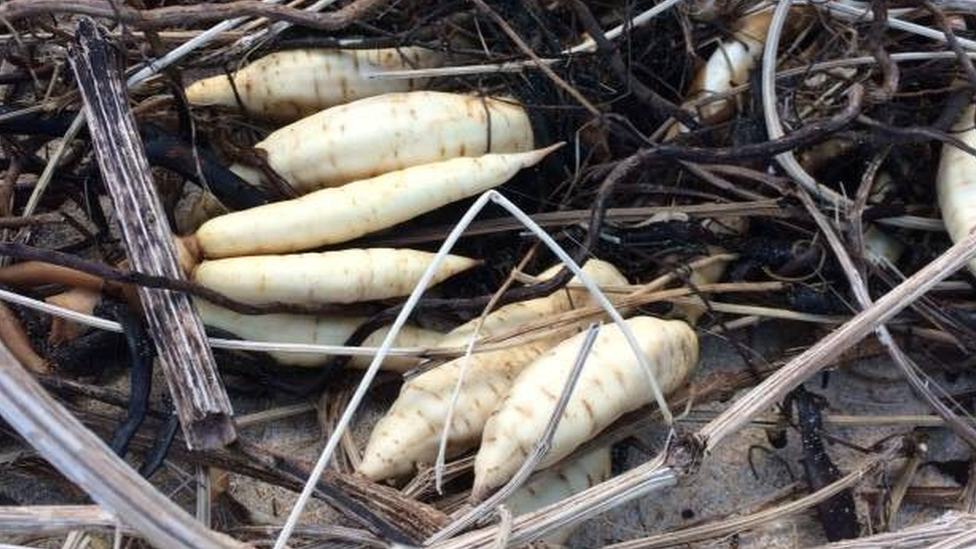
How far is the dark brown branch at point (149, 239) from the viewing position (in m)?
0.86

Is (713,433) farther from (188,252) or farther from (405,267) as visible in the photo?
(188,252)

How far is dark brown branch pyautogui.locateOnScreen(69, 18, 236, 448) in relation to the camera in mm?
858

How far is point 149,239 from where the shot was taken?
3.08 feet

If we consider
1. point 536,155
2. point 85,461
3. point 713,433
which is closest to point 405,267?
point 536,155

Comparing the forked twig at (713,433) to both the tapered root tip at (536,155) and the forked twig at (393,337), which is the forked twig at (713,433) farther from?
the tapered root tip at (536,155)

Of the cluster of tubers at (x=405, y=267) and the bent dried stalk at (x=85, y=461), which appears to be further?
the cluster of tubers at (x=405, y=267)

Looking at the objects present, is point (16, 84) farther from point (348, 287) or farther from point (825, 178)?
point (825, 178)

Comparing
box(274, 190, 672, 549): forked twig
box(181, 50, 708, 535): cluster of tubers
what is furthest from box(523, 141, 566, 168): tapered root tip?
box(274, 190, 672, 549): forked twig

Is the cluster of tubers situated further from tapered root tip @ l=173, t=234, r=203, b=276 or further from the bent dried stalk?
the bent dried stalk

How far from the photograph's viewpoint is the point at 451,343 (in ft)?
3.26

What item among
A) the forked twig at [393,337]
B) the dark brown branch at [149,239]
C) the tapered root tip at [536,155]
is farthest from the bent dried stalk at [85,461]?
the tapered root tip at [536,155]

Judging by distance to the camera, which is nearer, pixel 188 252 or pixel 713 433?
pixel 713 433

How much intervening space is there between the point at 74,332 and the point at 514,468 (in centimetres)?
39

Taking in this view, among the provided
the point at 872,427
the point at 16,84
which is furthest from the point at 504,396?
the point at 16,84
